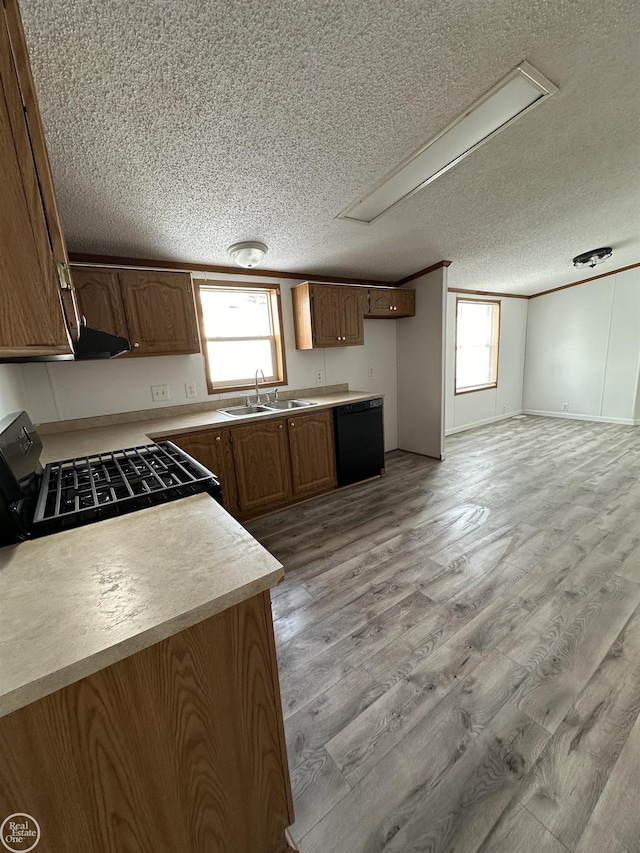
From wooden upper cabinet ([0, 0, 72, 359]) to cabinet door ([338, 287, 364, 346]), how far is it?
3.04m

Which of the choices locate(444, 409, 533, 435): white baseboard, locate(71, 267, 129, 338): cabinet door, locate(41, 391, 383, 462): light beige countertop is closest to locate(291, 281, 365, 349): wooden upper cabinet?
locate(41, 391, 383, 462): light beige countertop

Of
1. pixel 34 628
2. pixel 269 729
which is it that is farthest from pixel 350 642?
pixel 34 628

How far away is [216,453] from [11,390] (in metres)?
1.29

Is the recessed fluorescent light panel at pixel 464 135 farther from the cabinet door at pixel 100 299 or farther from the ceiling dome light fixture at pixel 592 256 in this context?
the ceiling dome light fixture at pixel 592 256

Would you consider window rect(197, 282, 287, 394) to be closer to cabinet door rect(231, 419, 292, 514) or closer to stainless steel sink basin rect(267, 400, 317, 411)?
stainless steel sink basin rect(267, 400, 317, 411)

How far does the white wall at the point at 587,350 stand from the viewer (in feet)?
16.4

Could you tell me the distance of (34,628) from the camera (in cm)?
61

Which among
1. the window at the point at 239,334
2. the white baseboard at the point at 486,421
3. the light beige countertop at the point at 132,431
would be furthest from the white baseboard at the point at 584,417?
the window at the point at 239,334

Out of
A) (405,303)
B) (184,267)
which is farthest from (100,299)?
(405,303)

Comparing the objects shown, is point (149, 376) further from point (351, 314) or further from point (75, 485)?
point (351, 314)

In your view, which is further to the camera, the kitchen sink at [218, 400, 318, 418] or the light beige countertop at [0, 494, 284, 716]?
the kitchen sink at [218, 400, 318, 418]

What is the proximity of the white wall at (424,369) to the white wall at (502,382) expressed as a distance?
3.46ft

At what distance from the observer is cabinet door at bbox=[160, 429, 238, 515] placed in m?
2.46

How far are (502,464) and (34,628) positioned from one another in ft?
14.1
